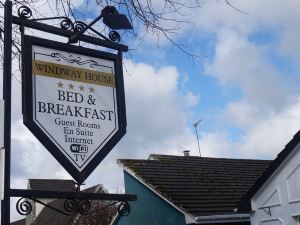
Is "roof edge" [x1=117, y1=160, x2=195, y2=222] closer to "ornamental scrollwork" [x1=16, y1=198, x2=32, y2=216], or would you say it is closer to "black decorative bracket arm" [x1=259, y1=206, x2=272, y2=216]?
Answer: "black decorative bracket arm" [x1=259, y1=206, x2=272, y2=216]

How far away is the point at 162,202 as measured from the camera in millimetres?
16688

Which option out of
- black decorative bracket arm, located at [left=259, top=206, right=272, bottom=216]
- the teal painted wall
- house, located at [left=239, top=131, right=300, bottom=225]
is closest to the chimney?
the teal painted wall

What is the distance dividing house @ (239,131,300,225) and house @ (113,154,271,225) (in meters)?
0.58

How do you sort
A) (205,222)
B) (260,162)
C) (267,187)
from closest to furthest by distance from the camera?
(267,187), (205,222), (260,162)

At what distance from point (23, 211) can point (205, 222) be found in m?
12.0

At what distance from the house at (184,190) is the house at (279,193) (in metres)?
0.58

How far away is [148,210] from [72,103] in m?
14.1

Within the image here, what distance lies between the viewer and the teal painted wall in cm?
1612

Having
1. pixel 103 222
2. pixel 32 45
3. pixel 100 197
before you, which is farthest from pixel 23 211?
pixel 103 222

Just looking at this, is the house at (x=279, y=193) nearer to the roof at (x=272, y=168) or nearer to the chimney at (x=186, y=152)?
the roof at (x=272, y=168)

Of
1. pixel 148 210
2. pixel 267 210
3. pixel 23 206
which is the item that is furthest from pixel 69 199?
pixel 148 210

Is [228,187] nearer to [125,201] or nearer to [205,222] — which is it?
[205,222]

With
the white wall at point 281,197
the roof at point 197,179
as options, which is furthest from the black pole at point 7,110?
the roof at point 197,179

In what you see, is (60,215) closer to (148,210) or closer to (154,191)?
(148,210)
